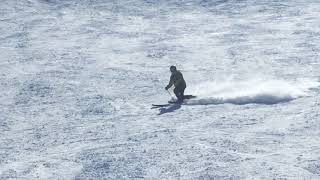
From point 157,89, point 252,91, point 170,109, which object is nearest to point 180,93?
point 170,109

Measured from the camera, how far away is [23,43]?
2691cm

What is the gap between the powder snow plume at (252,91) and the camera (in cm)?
1773

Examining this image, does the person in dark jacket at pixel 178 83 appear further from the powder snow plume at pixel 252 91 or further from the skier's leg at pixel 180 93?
the powder snow plume at pixel 252 91

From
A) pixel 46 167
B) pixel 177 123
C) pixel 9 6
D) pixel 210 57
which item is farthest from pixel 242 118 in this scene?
pixel 9 6

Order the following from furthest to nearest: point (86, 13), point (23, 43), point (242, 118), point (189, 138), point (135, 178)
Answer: point (86, 13), point (23, 43), point (242, 118), point (189, 138), point (135, 178)

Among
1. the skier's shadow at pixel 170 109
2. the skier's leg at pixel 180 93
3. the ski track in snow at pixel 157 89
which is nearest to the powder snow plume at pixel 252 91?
the ski track in snow at pixel 157 89

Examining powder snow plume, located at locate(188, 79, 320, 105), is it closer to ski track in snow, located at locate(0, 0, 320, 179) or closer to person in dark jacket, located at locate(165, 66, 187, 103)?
ski track in snow, located at locate(0, 0, 320, 179)

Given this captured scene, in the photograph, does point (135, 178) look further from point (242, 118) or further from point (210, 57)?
point (210, 57)

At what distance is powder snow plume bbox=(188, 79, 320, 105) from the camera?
58.2 feet

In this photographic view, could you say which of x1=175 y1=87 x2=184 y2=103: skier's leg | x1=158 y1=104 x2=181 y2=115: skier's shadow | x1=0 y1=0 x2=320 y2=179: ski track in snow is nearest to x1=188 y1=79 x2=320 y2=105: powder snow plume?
x1=0 y1=0 x2=320 y2=179: ski track in snow

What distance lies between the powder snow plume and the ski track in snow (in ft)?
0.15

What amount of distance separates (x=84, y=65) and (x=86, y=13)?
961 cm

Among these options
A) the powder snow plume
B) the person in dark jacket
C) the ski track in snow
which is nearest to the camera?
the ski track in snow

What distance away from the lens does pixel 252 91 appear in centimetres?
1847
